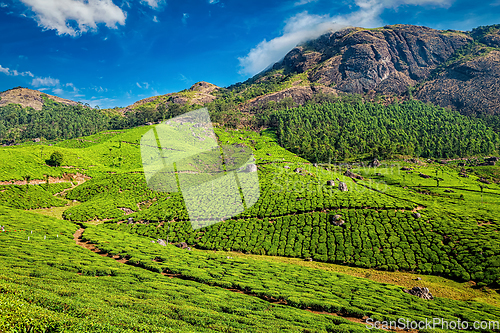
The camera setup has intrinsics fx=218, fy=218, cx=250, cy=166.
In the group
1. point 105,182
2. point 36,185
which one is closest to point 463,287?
point 105,182

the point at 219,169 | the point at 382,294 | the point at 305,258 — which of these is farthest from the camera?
the point at 219,169

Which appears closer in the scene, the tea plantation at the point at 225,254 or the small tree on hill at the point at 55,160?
the tea plantation at the point at 225,254

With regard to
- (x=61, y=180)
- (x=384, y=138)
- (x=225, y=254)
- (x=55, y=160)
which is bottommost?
(x=225, y=254)

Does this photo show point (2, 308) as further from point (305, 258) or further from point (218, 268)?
point (305, 258)

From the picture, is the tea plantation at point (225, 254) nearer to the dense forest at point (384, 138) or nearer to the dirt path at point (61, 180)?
the dirt path at point (61, 180)

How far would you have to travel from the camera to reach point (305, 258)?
149 ft

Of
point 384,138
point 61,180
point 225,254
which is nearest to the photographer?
point 225,254

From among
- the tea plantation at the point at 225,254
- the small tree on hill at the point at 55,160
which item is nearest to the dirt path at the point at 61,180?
the tea plantation at the point at 225,254

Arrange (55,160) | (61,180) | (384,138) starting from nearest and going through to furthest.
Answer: (61,180)
(55,160)
(384,138)

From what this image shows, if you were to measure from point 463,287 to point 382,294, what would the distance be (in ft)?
55.9

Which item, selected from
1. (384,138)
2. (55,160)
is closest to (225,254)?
(55,160)

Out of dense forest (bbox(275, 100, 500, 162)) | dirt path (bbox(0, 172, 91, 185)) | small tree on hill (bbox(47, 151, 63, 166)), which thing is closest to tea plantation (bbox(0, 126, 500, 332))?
dirt path (bbox(0, 172, 91, 185))

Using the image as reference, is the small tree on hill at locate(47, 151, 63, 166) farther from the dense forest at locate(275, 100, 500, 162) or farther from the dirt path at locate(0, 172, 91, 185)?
the dense forest at locate(275, 100, 500, 162)

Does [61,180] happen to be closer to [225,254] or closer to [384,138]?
[225,254]
